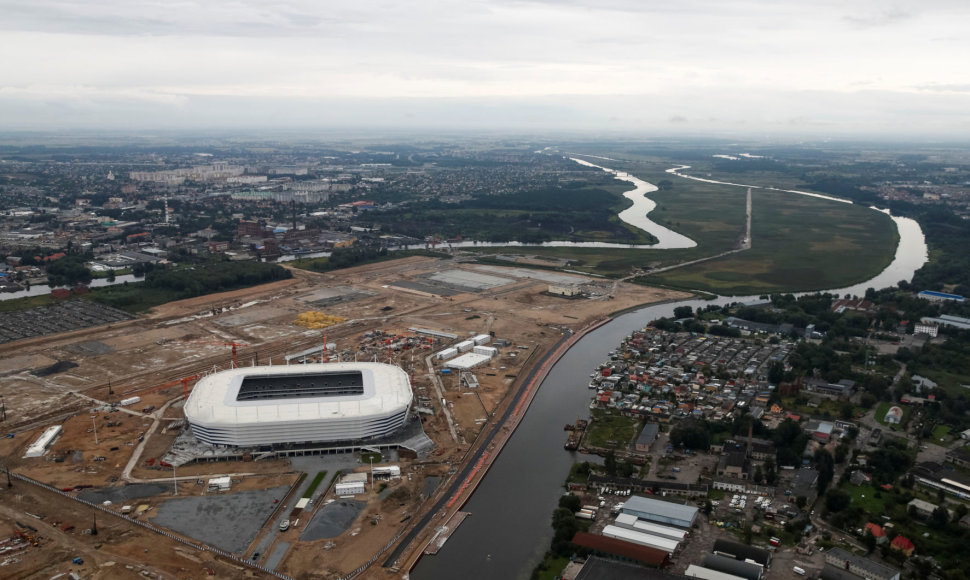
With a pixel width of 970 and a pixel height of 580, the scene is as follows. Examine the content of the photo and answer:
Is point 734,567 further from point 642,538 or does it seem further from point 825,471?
point 825,471

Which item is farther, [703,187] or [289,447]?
[703,187]

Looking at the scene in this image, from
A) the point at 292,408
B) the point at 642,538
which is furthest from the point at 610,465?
the point at 292,408

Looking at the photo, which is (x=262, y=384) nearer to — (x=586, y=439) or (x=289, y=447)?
(x=289, y=447)

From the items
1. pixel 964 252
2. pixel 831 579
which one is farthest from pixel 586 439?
pixel 964 252

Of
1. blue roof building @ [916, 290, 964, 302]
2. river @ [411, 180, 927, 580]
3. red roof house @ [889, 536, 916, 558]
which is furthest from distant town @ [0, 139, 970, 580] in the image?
blue roof building @ [916, 290, 964, 302]

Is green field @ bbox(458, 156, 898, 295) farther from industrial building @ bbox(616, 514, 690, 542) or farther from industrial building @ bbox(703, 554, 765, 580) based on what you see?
industrial building @ bbox(703, 554, 765, 580)

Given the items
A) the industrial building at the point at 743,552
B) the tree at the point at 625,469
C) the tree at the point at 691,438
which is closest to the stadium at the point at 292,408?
the tree at the point at 625,469
